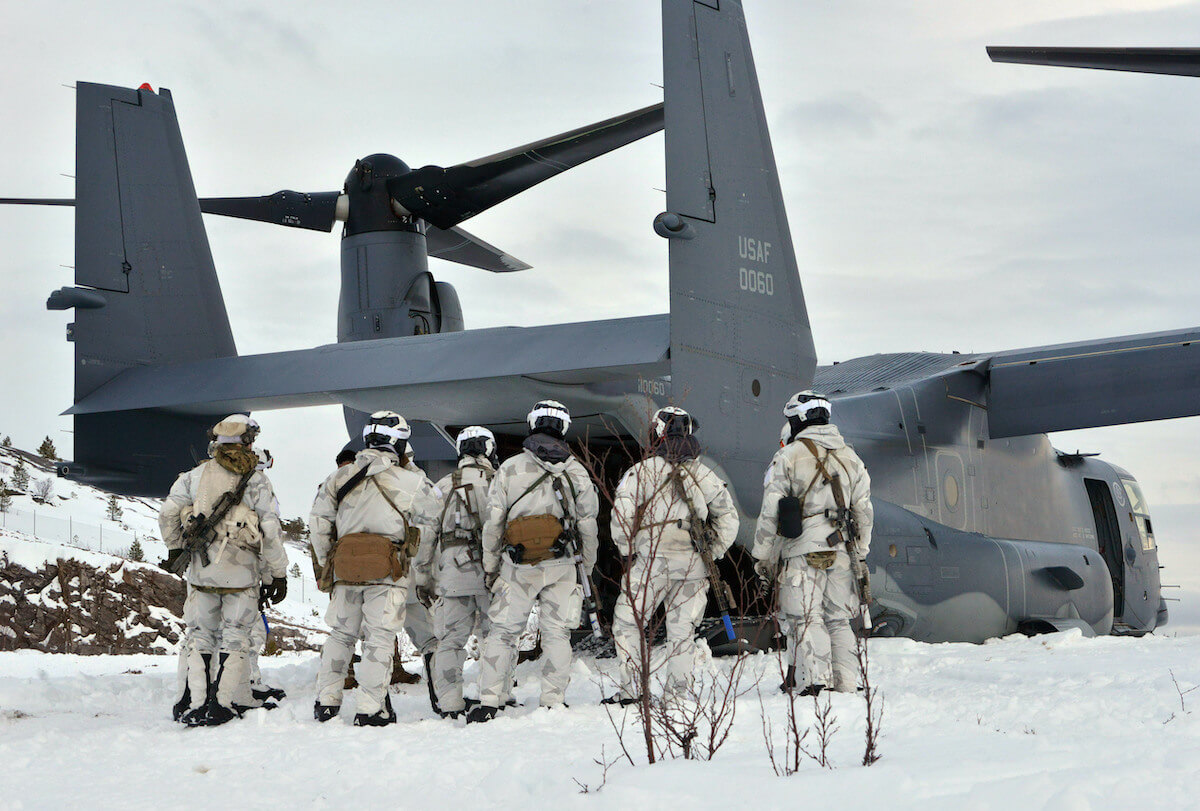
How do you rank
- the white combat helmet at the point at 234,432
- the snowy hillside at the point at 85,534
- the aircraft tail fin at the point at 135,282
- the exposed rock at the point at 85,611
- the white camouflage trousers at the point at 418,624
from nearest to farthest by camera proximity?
1. the white combat helmet at the point at 234,432
2. the white camouflage trousers at the point at 418,624
3. the aircraft tail fin at the point at 135,282
4. the exposed rock at the point at 85,611
5. the snowy hillside at the point at 85,534

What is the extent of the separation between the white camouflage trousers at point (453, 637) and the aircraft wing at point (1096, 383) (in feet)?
22.5

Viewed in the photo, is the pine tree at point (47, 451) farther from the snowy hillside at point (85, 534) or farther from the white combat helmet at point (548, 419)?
the white combat helmet at point (548, 419)

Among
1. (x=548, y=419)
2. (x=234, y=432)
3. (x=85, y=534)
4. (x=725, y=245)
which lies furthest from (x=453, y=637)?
(x=85, y=534)

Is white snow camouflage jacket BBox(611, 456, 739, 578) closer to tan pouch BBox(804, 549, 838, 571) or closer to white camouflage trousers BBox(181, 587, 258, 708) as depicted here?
tan pouch BBox(804, 549, 838, 571)

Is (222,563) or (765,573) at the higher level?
(222,563)

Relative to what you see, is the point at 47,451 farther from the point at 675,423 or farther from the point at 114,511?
the point at 675,423

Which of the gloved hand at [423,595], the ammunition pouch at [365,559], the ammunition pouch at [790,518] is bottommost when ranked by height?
the gloved hand at [423,595]

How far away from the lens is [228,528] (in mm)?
6262

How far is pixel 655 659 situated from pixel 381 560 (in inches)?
83.2

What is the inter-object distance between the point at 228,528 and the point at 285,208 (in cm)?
581

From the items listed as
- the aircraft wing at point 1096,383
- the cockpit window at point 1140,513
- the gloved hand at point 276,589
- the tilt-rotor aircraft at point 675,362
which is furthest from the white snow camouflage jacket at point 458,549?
the cockpit window at point 1140,513

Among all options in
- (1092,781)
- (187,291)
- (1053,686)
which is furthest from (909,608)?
(187,291)

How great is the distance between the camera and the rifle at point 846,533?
6.60 meters

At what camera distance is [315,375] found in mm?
8469
